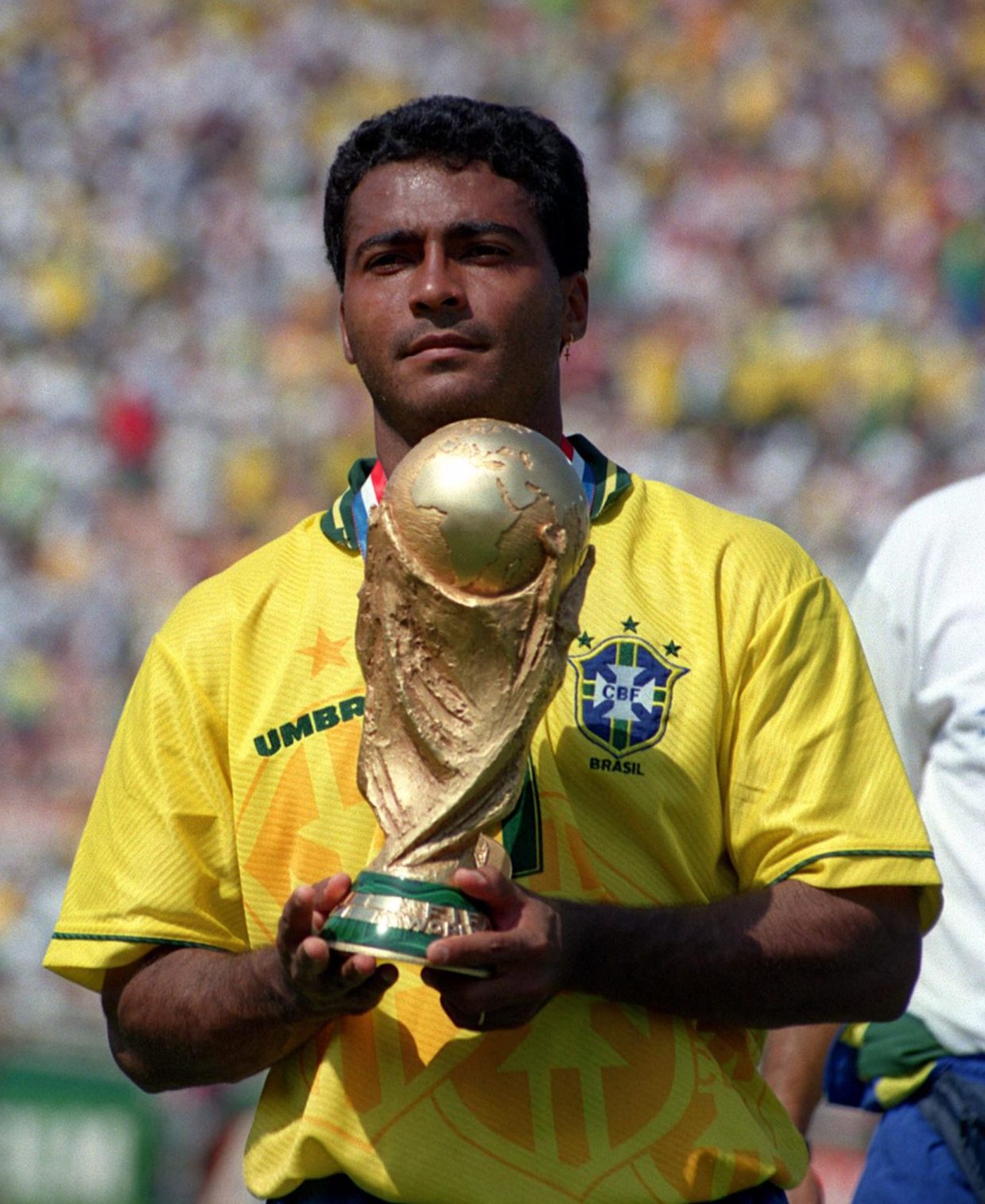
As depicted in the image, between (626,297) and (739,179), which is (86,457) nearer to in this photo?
(626,297)

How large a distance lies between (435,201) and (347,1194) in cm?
101

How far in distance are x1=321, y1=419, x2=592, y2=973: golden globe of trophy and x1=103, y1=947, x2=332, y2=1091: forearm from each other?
204mm

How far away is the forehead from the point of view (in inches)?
73.3

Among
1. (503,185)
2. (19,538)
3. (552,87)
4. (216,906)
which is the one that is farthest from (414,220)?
(552,87)

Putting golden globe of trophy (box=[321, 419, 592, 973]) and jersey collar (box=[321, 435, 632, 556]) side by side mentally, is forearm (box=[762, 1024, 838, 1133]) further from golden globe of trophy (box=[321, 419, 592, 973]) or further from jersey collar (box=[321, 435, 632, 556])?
golden globe of trophy (box=[321, 419, 592, 973])

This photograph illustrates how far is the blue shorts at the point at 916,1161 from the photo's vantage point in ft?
7.54

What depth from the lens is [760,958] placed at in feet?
5.33

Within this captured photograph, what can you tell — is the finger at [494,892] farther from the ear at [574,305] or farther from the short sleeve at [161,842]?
the ear at [574,305]

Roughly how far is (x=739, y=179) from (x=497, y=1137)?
7256 mm

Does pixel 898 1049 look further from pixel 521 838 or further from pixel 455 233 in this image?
pixel 455 233

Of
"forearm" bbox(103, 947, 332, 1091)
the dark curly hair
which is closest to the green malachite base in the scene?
"forearm" bbox(103, 947, 332, 1091)

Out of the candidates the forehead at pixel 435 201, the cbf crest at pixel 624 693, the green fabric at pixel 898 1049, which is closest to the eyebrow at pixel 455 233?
the forehead at pixel 435 201

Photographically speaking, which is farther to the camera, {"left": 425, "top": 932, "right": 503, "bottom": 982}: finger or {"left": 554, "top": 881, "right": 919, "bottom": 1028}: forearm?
{"left": 554, "top": 881, "right": 919, "bottom": 1028}: forearm

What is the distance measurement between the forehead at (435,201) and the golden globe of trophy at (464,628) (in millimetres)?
353
